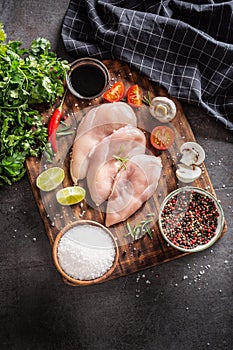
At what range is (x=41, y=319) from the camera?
3.70 metres

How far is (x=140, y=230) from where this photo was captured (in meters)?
3.56

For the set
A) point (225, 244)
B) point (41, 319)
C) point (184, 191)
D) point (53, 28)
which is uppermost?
point (53, 28)

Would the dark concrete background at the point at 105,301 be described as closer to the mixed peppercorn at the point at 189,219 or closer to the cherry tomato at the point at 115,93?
the mixed peppercorn at the point at 189,219

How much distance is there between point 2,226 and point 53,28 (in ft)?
5.10

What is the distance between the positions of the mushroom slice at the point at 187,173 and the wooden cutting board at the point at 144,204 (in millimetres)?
49

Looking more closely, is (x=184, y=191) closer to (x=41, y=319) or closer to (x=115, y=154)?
(x=115, y=154)

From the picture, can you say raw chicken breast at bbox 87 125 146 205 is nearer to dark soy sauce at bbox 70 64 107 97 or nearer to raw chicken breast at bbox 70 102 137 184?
raw chicken breast at bbox 70 102 137 184

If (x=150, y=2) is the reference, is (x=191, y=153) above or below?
below

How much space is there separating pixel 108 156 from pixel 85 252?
69cm

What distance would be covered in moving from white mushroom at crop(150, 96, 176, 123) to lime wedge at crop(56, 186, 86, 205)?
2.51 ft

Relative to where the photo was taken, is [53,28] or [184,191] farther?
[53,28]

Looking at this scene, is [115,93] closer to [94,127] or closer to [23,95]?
[94,127]

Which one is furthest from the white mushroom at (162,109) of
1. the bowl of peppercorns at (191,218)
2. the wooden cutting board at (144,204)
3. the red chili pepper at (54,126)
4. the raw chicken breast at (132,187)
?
the red chili pepper at (54,126)

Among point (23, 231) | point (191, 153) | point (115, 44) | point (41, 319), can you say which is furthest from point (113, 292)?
point (115, 44)
